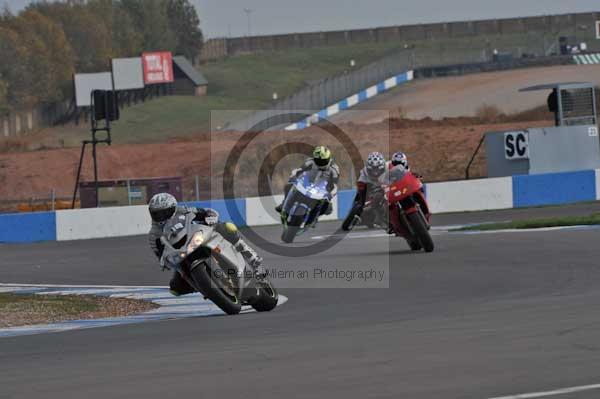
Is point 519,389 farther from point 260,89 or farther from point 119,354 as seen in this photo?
point 260,89

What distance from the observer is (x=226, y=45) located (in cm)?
11681

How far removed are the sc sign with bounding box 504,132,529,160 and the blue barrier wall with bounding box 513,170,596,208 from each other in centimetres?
249

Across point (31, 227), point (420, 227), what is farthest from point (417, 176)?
point (31, 227)

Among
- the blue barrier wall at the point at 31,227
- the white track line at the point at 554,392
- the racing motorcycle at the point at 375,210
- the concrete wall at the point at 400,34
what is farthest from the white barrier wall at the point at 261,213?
the concrete wall at the point at 400,34

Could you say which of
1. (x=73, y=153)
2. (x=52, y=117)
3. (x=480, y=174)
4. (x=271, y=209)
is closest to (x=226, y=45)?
(x=52, y=117)

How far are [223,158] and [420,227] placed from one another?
96.1ft

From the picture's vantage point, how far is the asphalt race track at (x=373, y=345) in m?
8.05

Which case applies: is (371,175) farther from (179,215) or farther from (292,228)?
(179,215)

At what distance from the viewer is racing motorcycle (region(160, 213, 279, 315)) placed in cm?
1219

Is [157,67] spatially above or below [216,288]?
above

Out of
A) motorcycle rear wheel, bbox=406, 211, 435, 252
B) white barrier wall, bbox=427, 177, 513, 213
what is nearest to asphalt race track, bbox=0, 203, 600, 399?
motorcycle rear wheel, bbox=406, 211, 435, 252

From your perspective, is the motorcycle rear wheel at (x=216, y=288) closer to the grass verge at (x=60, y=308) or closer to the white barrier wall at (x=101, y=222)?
the grass verge at (x=60, y=308)

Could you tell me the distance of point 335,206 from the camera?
30.4 metres

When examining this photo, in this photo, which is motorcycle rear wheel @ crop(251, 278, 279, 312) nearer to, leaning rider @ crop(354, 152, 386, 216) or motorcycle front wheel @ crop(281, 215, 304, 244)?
motorcycle front wheel @ crop(281, 215, 304, 244)
